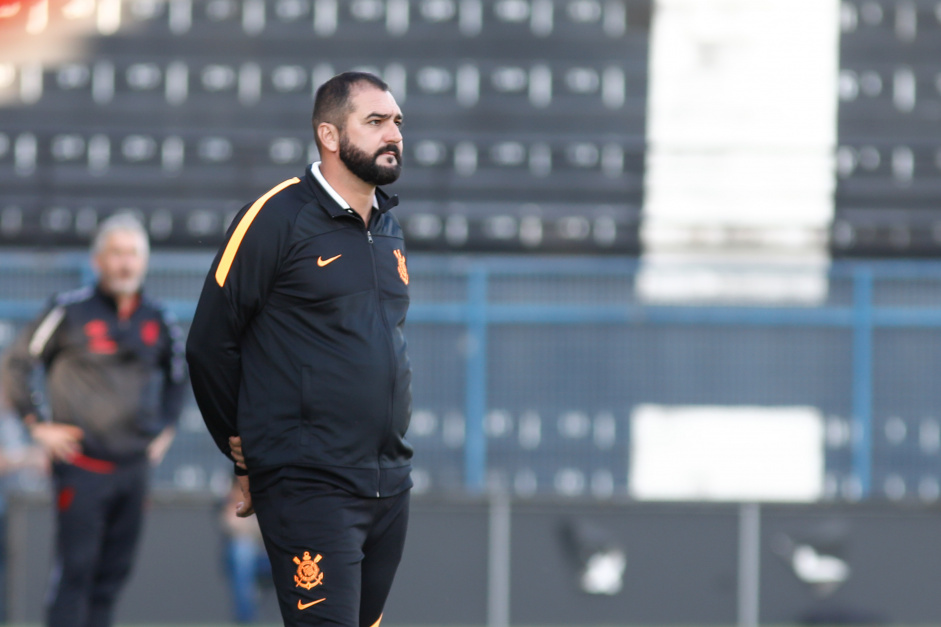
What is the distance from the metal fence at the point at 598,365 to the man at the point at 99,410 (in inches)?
108

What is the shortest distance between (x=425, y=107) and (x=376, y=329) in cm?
587

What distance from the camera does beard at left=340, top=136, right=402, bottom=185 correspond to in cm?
282

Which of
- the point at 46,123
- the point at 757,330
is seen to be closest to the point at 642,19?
the point at 757,330

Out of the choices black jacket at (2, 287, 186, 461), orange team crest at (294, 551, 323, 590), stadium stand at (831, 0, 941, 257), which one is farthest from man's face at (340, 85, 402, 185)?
stadium stand at (831, 0, 941, 257)

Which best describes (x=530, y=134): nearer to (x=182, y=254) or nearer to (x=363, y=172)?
(x=182, y=254)

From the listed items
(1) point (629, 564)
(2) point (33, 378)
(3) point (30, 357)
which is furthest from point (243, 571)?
(1) point (629, 564)

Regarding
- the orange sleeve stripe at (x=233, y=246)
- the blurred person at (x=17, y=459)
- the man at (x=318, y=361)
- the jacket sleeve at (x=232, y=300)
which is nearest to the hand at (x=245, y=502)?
the man at (x=318, y=361)

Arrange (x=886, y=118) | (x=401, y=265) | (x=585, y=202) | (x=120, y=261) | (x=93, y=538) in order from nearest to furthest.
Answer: (x=401, y=265), (x=93, y=538), (x=120, y=261), (x=585, y=202), (x=886, y=118)

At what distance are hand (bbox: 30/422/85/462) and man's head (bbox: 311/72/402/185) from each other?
240cm

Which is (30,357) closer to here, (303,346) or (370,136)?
(303,346)

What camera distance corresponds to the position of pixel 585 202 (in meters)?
8.50

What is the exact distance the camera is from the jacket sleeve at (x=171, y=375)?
4.99 meters

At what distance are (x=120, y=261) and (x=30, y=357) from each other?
0.56 meters

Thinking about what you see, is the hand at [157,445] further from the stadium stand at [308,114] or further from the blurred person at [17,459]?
the stadium stand at [308,114]
